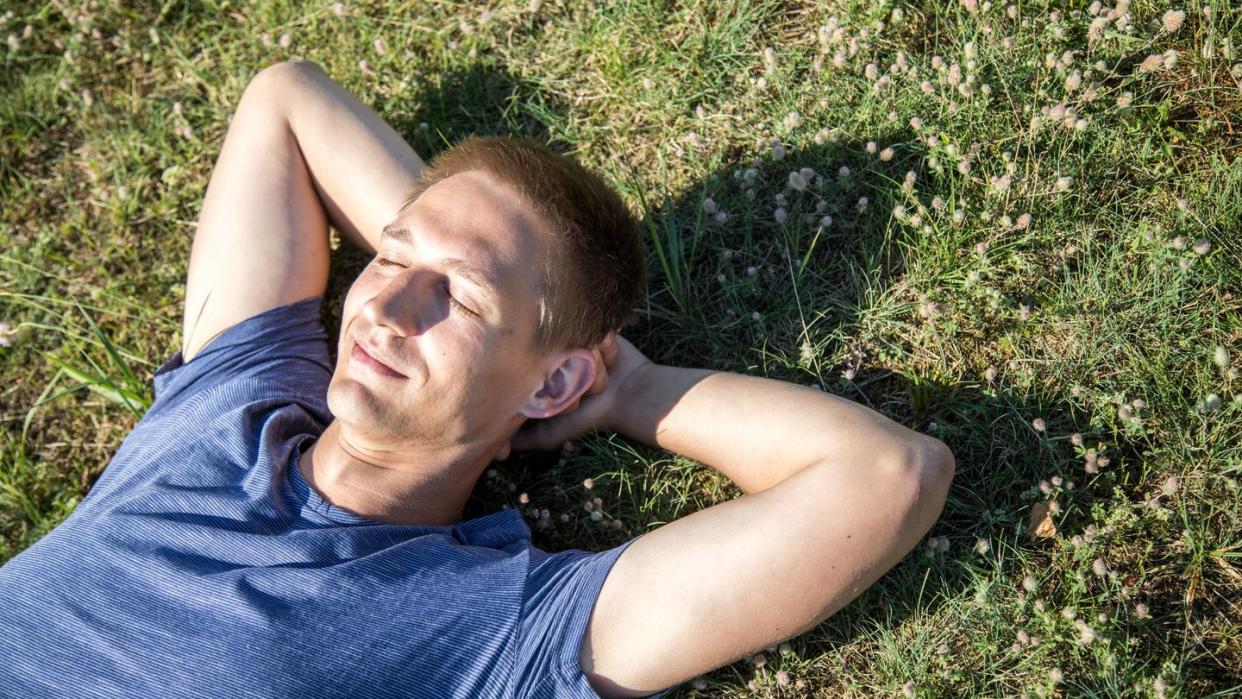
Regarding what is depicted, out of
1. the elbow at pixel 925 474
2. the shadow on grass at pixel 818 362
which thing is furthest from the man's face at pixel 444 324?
the elbow at pixel 925 474

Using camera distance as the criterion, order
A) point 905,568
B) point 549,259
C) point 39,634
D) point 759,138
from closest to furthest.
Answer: point 39,634, point 549,259, point 905,568, point 759,138

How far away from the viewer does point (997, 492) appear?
3734 mm

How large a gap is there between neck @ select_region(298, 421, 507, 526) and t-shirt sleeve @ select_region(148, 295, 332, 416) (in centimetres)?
38

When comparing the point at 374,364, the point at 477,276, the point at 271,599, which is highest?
the point at 477,276

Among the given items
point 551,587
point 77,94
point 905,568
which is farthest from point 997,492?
point 77,94

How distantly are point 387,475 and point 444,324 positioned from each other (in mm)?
658

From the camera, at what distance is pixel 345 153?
4.08 metres

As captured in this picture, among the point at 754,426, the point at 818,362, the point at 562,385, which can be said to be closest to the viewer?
the point at 754,426

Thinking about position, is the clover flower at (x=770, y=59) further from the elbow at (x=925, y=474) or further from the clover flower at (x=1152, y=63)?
the elbow at (x=925, y=474)

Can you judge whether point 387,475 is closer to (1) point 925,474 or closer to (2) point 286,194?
(2) point 286,194

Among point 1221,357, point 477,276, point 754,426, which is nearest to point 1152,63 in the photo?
point 1221,357

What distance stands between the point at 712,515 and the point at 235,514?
1.62 meters

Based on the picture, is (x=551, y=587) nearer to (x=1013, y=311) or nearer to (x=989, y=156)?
(x=1013, y=311)

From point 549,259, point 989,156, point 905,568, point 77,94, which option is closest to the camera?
point 549,259
